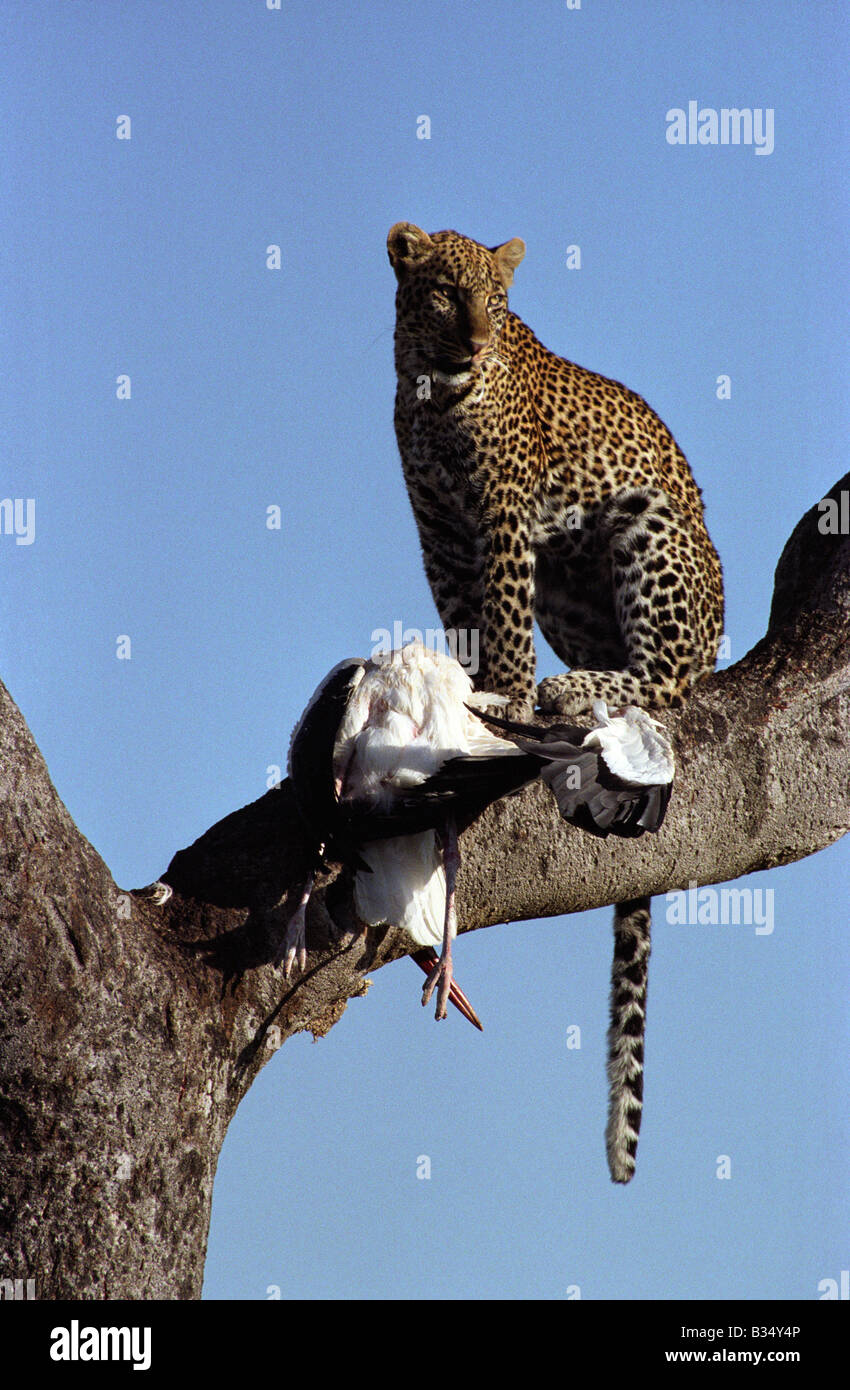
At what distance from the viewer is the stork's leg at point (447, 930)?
4223mm

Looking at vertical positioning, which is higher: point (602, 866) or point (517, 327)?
point (517, 327)

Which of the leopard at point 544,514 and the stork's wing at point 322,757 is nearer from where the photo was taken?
the stork's wing at point 322,757

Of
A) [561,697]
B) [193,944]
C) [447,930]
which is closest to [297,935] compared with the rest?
[193,944]

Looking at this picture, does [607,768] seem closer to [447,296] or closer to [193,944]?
[193,944]

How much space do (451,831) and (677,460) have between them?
3.55 meters

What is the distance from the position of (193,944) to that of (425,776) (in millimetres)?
939

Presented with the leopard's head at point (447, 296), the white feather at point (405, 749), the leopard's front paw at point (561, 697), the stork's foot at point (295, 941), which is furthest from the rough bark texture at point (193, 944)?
the leopard's head at point (447, 296)

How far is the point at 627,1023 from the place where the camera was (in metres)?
6.20

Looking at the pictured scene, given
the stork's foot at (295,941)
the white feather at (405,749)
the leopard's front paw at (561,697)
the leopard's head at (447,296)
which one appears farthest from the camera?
the leopard's head at (447,296)

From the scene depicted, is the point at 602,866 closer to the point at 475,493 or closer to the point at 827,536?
the point at 827,536

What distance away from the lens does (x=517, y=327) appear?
731cm

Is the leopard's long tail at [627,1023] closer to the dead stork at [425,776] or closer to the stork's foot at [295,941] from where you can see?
the dead stork at [425,776]
